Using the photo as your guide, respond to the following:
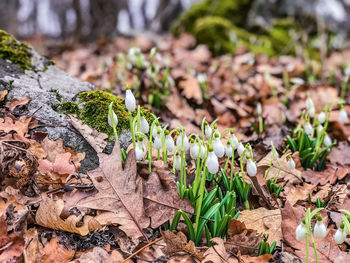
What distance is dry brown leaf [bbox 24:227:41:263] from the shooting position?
5.54ft

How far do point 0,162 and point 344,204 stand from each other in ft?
6.80

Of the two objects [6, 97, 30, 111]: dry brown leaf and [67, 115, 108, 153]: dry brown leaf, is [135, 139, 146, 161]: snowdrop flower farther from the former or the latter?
[6, 97, 30, 111]: dry brown leaf

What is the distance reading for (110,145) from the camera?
243 cm

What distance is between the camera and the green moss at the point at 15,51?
297 cm

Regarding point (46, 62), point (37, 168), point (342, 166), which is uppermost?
point (46, 62)

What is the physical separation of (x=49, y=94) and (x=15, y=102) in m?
0.24

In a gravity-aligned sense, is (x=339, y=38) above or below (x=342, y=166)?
above

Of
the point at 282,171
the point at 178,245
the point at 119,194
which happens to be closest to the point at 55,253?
the point at 119,194

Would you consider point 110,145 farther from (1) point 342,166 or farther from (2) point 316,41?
(2) point 316,41

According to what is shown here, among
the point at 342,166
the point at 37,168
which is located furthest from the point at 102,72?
the point at 342,166

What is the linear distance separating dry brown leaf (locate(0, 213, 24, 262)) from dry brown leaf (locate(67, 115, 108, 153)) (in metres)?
0.78

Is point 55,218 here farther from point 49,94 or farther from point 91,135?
point 49,94

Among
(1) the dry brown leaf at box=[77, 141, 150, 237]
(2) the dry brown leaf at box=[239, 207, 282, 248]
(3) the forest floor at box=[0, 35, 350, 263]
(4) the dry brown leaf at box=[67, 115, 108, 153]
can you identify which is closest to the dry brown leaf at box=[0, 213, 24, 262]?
(3) the forest floor at box=[0, 35, 350, 263]

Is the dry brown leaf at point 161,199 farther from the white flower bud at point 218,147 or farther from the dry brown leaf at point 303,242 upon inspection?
the dry brown leaf at point 303,242
